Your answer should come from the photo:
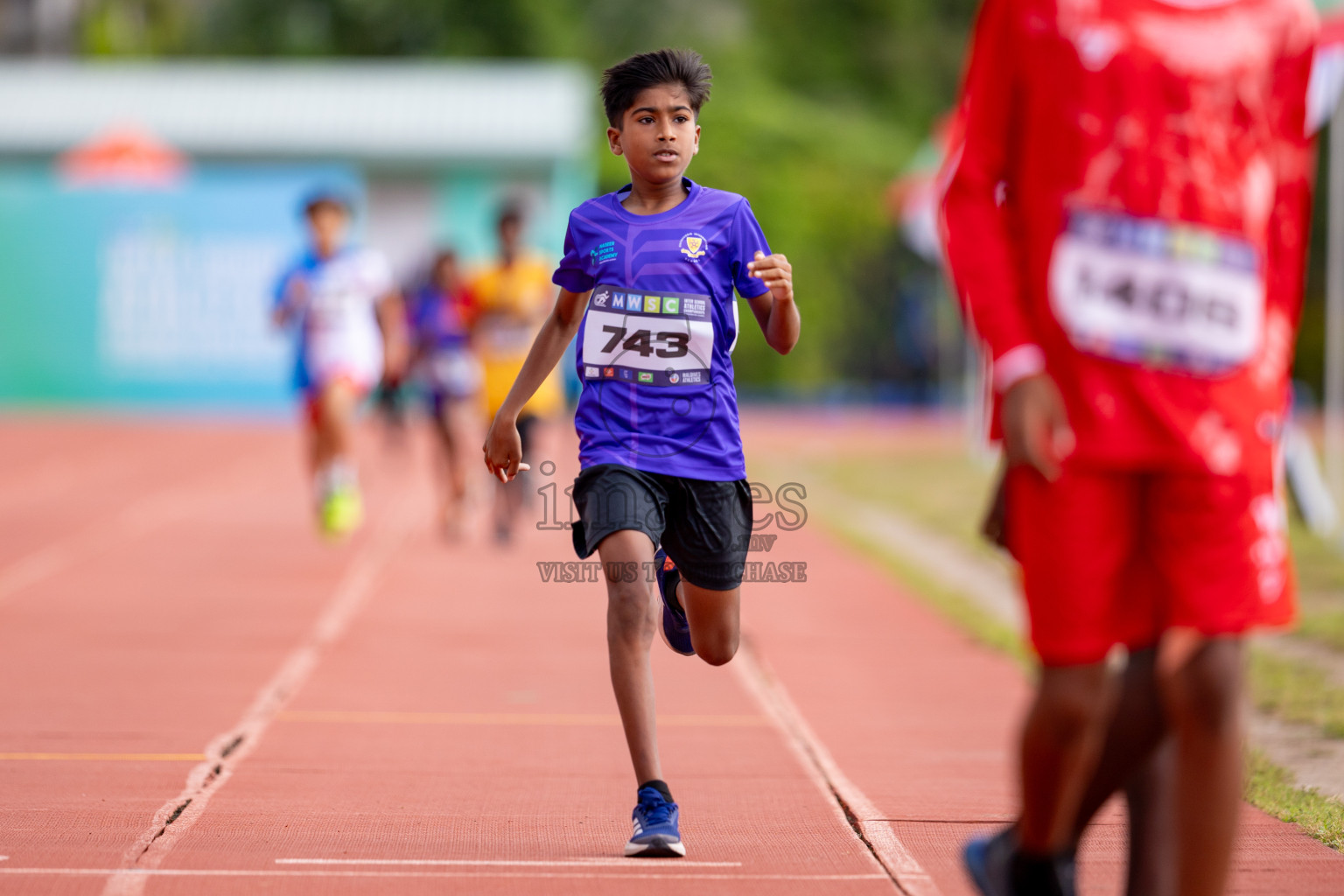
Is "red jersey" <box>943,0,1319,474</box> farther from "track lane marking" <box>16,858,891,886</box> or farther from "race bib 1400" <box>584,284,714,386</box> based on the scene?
"track lane marking" <box>16,858,891,886</box>

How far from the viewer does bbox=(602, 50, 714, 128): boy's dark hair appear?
4.37 metres

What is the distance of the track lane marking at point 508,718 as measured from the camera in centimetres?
607

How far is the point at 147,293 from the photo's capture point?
28.3 metres

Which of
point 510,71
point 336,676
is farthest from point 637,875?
point 510,71

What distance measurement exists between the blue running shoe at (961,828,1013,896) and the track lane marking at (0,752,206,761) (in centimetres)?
286

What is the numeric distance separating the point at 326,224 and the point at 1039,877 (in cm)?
806

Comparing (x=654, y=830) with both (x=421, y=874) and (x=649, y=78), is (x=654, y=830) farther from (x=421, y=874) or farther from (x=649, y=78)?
(x=649, y=78)

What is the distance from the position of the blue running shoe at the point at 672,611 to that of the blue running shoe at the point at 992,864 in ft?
4.81

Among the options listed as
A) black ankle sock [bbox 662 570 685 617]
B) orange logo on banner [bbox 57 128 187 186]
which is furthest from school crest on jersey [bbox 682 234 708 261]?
orange logo on banner [bbox 57 128 187 186]

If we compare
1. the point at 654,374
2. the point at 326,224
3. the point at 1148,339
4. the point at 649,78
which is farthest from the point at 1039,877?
the point at 326,224

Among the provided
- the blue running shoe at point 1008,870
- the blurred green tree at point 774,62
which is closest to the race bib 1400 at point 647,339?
the blue running shoe at point 1008,870

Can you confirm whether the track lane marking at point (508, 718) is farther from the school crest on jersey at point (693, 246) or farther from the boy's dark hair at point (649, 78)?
the boy's dark hair at point (649, 78)

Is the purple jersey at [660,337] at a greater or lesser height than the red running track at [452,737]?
greater

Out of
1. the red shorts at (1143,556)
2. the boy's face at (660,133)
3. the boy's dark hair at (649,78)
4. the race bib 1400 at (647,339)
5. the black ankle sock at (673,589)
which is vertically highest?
the boy's dark hair at (649,78)
